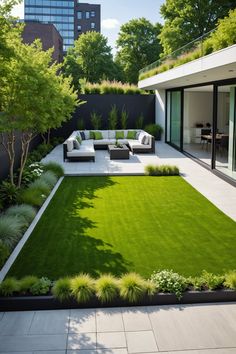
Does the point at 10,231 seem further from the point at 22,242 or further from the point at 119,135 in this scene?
the point at 119,135

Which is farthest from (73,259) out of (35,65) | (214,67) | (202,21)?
(202,21)

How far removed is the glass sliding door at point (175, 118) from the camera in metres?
20.3

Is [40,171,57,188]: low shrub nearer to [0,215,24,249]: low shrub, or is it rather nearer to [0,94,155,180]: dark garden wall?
[0,215,24,249]: low shrub

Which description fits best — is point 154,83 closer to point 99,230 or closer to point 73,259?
point 99,230

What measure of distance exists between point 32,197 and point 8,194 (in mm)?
556

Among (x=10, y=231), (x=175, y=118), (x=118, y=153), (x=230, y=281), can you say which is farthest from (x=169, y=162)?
(x=230, y=281)

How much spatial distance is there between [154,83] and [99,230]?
12.6m

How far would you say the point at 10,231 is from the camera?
765 cm

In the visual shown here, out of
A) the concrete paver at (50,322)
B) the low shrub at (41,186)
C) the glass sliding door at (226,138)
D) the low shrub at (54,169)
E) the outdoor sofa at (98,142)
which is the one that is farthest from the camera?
the outdoor sofa at (98,142)

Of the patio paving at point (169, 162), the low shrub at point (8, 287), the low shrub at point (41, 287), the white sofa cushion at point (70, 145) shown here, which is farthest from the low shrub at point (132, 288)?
the white sofa cushion at point (70, 145)

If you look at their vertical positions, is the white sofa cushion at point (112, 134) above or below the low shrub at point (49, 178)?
above

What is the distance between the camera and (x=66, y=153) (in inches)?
667

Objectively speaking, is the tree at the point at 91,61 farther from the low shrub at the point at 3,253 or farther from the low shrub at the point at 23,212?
the low shrub at the point at 3,253

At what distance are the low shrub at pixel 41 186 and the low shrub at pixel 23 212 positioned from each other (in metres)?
1.59
